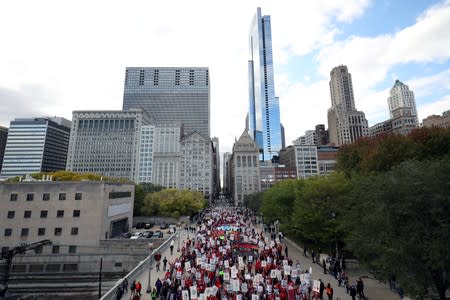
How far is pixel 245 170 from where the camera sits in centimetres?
15612

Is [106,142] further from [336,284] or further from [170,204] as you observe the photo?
[336,284]

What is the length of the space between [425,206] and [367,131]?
192 m

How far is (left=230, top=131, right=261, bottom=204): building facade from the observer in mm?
153375

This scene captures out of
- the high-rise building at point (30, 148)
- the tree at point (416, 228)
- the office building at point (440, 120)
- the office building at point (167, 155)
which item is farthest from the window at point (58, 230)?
the office building at point (440, 120)

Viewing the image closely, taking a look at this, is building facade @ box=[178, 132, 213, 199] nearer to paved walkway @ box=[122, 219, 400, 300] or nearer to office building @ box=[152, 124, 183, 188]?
office building @ box=[152, 124, 183, 188]

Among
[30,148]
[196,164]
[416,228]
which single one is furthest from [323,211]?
[30,148]

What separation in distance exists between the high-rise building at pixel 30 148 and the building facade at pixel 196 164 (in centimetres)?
A: 9387

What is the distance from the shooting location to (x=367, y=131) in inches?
7175

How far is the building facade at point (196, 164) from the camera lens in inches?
5837

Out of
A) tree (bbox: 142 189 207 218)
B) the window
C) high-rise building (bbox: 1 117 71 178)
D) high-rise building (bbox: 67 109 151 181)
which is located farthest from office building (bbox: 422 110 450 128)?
high-rise building (bbox: 1 117 71 178)

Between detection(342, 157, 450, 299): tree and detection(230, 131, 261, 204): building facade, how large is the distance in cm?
13642

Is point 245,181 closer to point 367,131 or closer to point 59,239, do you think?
point 367,131

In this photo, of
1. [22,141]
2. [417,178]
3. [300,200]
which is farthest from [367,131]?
[22,141]

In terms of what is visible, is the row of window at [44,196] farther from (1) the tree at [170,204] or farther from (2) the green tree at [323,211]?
(2) the green tree at [323,211]
